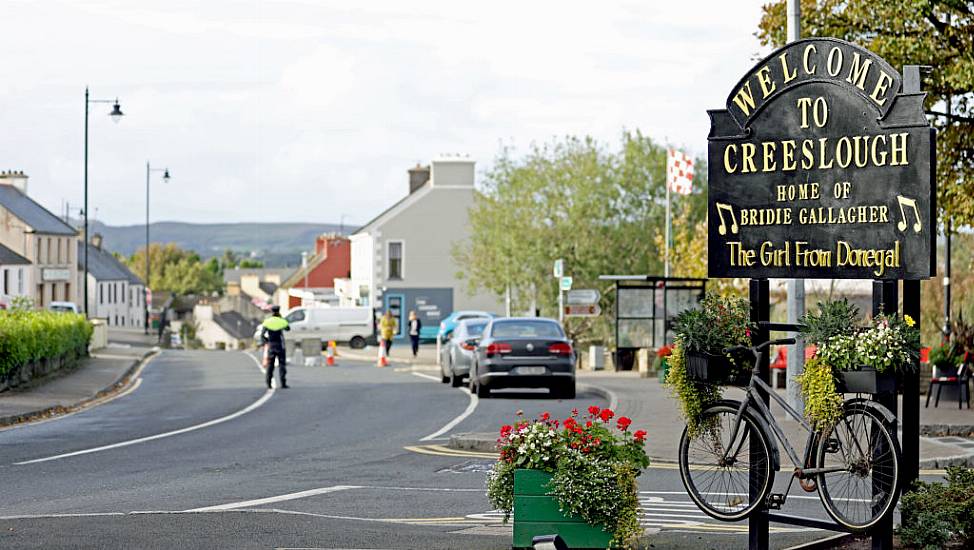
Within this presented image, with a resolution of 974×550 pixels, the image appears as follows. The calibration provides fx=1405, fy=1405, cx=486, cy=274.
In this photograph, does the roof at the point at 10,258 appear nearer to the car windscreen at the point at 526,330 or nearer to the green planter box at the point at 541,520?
the car windscreen at the point at 526,330

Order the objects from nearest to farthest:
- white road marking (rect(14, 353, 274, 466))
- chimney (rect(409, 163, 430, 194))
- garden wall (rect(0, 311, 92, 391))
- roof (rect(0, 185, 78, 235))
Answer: white road marking (rect(14, 353, 274, 466)), garden wall (rect(0, 311, 92, 391)), chimney (rect(409, 163, 430, 194)), roof (rect(0, 185, 78, 235))

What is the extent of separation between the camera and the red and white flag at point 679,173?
142 feet

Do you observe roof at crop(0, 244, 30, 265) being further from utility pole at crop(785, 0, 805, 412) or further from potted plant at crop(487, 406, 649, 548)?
potted plant at crop(487, 406, 649, 548)

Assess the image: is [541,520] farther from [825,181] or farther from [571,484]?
[825,181]

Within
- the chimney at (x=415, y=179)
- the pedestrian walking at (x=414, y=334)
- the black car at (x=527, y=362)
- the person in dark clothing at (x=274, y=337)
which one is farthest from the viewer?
the chimney at (x=415, y=179)

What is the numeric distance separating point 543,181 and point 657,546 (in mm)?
48162

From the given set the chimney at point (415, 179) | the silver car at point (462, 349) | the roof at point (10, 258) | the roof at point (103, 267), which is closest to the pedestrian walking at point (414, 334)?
the silver car at point (462, 349)

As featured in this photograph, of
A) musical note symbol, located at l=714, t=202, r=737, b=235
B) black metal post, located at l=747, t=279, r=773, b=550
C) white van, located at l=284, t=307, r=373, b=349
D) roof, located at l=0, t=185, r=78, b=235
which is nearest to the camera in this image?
black metal post, located at l=747, t=279, r=773, b=550

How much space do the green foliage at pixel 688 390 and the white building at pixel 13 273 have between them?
7915cm

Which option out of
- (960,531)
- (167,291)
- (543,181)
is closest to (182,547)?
(960,531)

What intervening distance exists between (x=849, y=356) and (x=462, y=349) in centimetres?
2366

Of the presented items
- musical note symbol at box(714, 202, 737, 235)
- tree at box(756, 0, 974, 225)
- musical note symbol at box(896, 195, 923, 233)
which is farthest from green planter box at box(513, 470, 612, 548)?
tree at box(756, 0, 974, 225)

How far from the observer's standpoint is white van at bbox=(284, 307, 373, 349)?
222 ft

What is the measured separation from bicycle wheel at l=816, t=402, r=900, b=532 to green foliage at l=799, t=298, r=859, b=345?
447 millimetres
